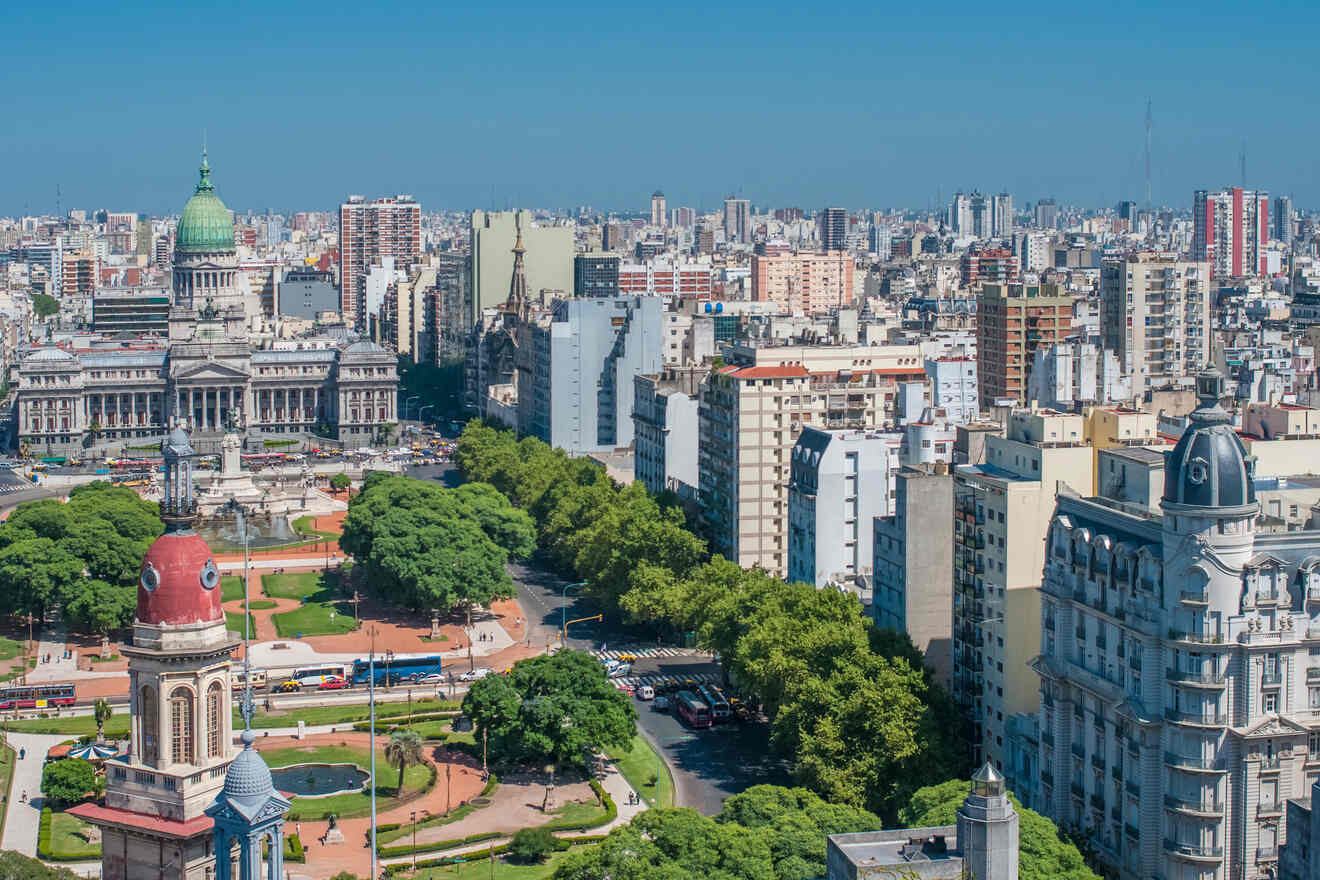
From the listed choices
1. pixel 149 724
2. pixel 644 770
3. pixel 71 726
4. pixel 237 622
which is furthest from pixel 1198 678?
pixel 237 622

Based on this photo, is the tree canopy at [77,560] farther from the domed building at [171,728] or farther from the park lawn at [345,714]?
the domed building at [171,728]

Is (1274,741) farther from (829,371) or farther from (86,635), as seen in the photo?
(86,635)

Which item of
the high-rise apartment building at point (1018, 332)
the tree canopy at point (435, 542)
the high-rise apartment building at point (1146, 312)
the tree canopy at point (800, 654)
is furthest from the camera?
the high-rise apartment building at point (1146, 312)

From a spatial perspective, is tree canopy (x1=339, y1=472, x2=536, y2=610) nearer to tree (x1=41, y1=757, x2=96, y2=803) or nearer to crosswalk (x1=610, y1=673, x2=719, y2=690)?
crosswalk (x1=610, y1=673, x2=719, y2=690)

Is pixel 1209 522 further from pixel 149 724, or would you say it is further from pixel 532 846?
pixel 149 724

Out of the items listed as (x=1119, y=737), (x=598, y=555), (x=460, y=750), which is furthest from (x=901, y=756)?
(x=598, y=555)

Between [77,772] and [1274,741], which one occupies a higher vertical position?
[1274,741]

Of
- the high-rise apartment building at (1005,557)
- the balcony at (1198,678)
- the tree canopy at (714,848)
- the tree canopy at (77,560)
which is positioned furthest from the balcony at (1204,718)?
the tree canopy at (77,560)
